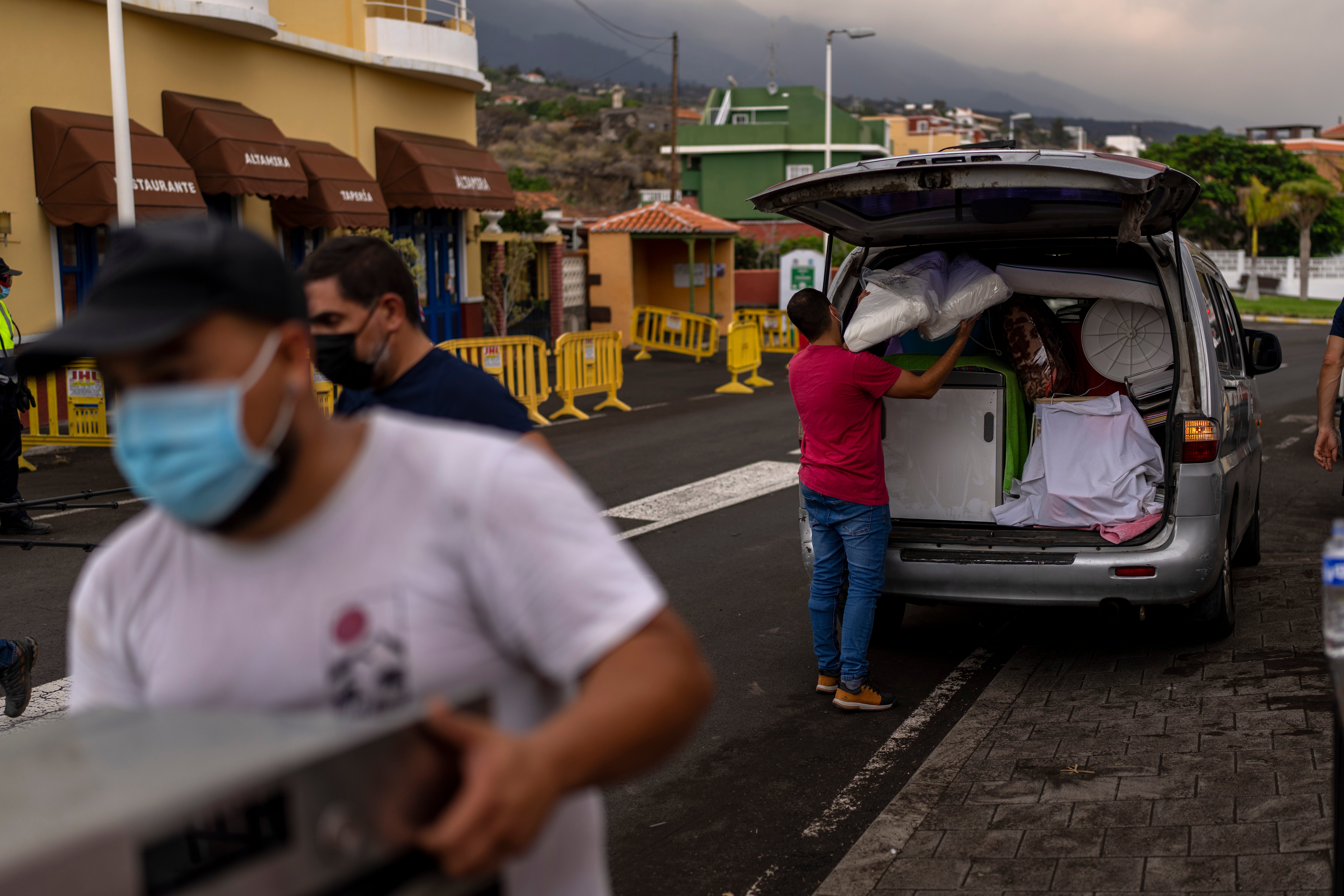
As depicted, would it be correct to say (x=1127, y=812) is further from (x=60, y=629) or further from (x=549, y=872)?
(x=60, y=629)

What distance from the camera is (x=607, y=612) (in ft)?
5.13

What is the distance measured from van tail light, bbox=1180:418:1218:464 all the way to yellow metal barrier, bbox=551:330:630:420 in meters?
11.5

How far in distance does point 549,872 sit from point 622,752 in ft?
1.05

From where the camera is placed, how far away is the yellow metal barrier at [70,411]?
1242 cm

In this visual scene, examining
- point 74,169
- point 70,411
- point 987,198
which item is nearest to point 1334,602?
point 987,198

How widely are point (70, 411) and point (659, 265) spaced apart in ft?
71.1

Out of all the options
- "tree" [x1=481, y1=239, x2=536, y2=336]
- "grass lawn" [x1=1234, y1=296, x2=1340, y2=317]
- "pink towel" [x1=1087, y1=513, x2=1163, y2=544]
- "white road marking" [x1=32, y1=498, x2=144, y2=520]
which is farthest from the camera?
"grass lawn" [x1=1234, y1=296, x2=1340, y2=317]

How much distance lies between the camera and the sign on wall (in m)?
30.4

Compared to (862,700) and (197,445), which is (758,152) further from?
(197,445)

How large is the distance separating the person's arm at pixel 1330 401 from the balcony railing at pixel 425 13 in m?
18.9

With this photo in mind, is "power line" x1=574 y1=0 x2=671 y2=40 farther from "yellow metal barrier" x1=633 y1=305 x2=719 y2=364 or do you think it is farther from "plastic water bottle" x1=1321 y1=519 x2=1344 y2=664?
"plastic water bottle" x1=1321 y1=519 x2=1344 y2=664

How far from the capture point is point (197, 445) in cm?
152

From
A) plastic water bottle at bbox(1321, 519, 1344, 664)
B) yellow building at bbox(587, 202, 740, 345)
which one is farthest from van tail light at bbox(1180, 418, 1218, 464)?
yellow building at bbox(587, 202, 740, 345)

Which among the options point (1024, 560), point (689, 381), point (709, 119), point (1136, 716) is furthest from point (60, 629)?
point (709, 119)
